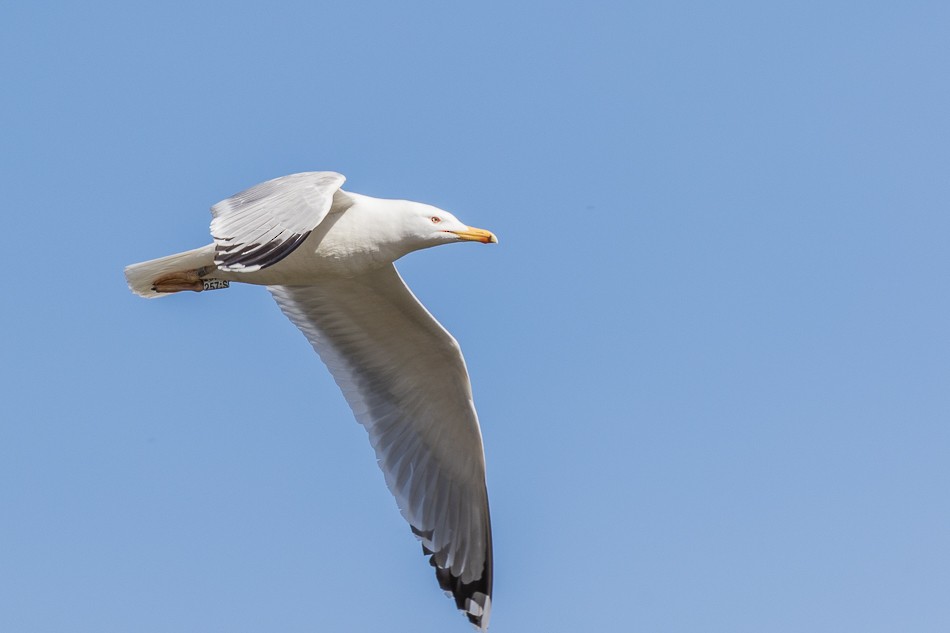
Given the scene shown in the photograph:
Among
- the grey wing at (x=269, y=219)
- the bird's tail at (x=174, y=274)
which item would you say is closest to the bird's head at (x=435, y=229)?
the grey wing at (x=269, y=219)

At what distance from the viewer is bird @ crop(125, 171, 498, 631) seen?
9.00 m

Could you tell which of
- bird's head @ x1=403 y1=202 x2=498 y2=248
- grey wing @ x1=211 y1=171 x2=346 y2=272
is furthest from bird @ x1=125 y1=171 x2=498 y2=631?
grey wing @ x1=211 y1=171 x2=346 y2=272

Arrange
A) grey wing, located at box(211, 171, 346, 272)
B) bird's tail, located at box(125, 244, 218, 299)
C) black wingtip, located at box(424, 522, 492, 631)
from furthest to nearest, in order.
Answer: black wingtip, located at box(424, 522, 492, 631), bird's tail, located at box(125, 244, 218, 299), grey wing, located at box(211, 171, 346, 272)

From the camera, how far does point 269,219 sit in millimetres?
8125

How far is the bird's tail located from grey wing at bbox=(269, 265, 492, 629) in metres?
0.99

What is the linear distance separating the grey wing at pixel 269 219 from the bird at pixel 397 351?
0.35 m

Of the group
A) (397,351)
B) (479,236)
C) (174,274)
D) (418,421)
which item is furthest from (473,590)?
(174,274)

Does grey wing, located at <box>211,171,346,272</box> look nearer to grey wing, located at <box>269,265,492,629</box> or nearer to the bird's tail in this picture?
the bird's tail

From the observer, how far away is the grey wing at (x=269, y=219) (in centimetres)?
787

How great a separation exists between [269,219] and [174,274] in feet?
5.37

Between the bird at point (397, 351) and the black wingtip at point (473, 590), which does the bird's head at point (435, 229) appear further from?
the black wingtip at point (473, 590)

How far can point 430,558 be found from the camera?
10.7m

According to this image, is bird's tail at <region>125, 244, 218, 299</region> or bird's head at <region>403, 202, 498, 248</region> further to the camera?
bird's tail at <region>125, 244, 218, 299</region>

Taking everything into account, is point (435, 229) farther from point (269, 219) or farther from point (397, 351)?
point (397, 351)
